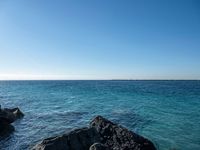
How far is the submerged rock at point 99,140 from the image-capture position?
951 cm

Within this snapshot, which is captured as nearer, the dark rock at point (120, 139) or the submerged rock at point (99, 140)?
the submerged rock at point (99, 140)

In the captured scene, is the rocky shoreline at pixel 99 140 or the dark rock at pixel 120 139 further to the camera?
the dark rock at pixel 120 139

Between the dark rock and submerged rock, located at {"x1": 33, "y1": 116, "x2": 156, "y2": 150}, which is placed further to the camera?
the dark rock

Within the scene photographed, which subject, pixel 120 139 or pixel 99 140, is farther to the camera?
pixel 120 139

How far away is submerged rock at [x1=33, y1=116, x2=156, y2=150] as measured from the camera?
9511 mm

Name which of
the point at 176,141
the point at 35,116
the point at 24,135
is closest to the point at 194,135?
the point at 176,141

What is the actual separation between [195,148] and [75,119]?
13.2 metres

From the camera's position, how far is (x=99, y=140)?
11.1m

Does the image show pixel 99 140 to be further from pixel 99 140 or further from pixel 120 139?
pixel 120 139

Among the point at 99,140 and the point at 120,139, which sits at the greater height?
the point at 99,140

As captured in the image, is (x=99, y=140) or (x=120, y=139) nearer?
(x=99, y=140)

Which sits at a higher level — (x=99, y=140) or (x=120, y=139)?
(x=99, y=140)

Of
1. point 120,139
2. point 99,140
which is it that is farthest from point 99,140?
point 120,139

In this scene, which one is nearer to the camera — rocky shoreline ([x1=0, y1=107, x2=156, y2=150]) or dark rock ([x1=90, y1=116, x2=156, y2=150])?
rocky shoreline ([x1=0, y1=107, x2=156, y2=150])
